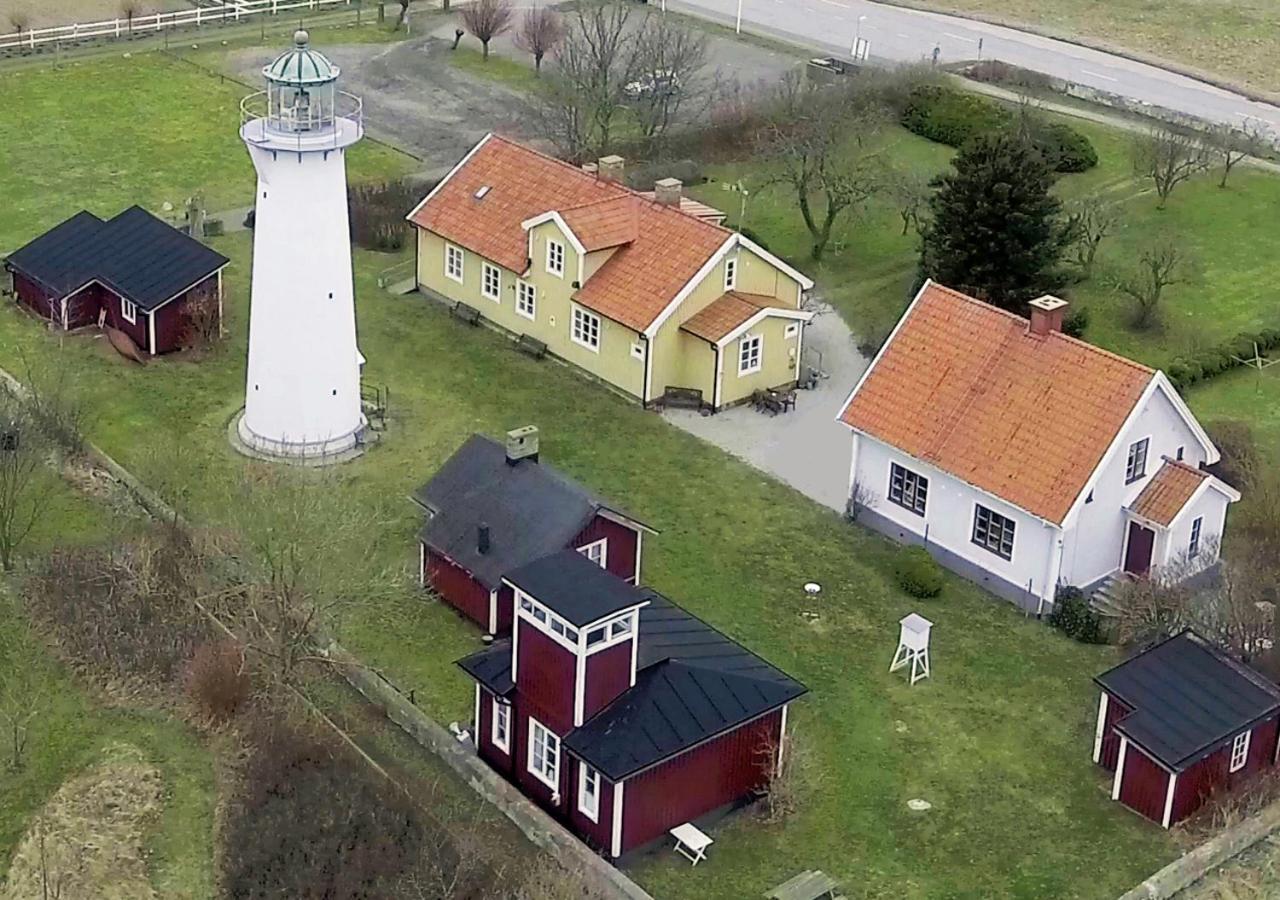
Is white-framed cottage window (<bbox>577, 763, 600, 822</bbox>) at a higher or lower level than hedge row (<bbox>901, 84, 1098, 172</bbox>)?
lower

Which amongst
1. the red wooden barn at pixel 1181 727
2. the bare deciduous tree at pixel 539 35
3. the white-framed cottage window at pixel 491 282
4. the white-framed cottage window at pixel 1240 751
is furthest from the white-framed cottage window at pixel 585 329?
the bare deciduous tree at pixel 539 35

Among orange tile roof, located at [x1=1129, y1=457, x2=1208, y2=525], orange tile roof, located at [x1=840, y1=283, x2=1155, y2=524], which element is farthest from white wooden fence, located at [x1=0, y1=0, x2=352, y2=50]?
orange tile roof, located at [x1=1129, y1=457, x2=1208, y2=525]

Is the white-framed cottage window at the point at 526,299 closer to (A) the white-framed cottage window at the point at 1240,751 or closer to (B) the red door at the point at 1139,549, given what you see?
(B) the red door at the point at 1139,549

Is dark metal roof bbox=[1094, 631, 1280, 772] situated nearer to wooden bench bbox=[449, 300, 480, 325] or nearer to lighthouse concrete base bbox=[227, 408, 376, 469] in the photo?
lighthouse concrete base bbox=[227, 408, 376, 469]

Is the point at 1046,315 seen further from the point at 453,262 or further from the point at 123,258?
the point at 123,258

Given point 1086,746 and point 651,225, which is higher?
point 651,225

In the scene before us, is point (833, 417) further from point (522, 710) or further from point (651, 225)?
point (522, 710)

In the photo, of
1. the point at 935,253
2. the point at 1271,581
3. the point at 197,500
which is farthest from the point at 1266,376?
the point at 197,500
